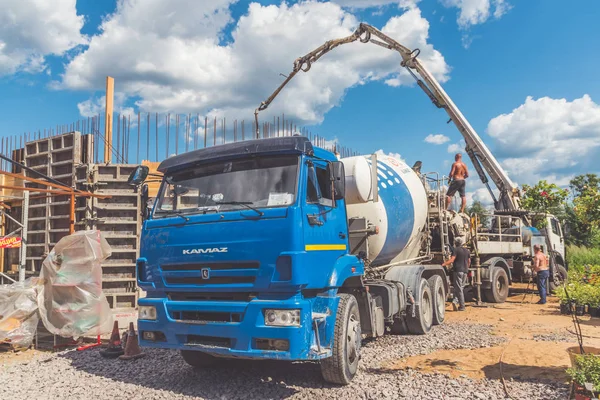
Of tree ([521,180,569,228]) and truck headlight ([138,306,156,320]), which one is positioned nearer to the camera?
truck headlight ([138,306,156,320])

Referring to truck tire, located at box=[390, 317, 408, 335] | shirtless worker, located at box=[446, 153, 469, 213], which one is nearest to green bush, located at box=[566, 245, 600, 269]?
shirtless worker, located at box=[446, 153, 469, 213]

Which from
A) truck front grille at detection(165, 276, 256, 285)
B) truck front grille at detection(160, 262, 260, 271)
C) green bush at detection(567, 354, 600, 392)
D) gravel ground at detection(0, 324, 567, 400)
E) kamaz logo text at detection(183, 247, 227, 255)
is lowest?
gravel ground at detection(0, 324, 567, 400)

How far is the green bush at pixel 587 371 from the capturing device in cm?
477

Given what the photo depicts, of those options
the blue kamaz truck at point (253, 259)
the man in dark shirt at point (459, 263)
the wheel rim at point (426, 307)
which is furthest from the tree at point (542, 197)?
the blue kamaz truck at point (253, 259)

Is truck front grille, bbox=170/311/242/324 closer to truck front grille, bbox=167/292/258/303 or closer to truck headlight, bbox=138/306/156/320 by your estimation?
truck front grille, bbox=167/292/258/303

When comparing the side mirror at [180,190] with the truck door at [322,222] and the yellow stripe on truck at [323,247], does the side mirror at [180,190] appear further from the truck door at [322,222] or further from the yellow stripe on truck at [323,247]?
the yellow stripe on truck at [323,247]

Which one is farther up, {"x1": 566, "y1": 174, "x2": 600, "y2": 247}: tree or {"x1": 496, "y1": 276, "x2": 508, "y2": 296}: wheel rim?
{"x1": 566, "y1": 174, "x2": 600, "y2": 247}: tree

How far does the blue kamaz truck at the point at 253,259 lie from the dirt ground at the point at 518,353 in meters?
1.60

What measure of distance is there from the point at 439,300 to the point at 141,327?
6704mm

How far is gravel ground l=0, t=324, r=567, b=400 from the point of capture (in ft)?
18.4

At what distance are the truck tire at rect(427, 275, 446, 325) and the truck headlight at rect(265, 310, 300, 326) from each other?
5627mm

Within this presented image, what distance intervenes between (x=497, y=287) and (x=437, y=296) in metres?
5.02

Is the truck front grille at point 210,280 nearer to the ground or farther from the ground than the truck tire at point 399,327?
farther from the ground

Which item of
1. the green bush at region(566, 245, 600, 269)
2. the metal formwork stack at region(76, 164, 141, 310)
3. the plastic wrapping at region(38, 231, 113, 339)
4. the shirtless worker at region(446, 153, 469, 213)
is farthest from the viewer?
the green bush at region(566, 245, 600, 269)
